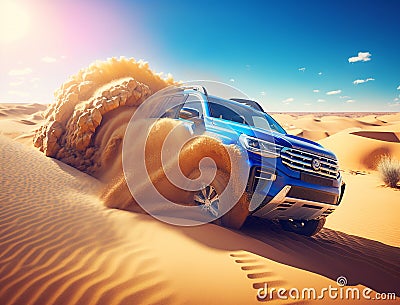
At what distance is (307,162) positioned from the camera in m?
3.80

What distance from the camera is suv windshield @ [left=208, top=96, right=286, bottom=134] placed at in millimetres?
4797

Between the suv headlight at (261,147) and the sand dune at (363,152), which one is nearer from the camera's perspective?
the suv headlight at (261,147)

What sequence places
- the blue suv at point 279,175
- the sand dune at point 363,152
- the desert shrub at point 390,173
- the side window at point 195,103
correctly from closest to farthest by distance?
the blue suv at point 279,175 → the side window at point 195,103 → the desert shrub at point 390,173 → the sand dune at point 363,152

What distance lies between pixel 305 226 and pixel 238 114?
255cm

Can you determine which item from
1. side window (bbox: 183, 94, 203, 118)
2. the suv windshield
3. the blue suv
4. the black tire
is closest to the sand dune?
the black tire

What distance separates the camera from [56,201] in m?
5.11

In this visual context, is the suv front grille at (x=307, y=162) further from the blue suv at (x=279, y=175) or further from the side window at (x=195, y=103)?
the side window at (x=195, y=103)

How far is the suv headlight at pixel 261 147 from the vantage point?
356 cm

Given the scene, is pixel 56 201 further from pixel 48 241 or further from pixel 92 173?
pixel 92 173

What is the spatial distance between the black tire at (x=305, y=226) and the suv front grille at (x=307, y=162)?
1112 millimetres

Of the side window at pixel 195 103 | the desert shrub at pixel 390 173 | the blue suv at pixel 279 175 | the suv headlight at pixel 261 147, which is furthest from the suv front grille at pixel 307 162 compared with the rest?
the desert shrub at pixel 390 173

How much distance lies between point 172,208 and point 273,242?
1.80m

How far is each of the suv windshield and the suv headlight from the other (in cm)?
A: 114

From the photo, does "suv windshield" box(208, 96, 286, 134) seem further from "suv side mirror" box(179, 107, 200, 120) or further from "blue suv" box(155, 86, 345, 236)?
"suv side mirror" box(179, 107, 200, 120)
